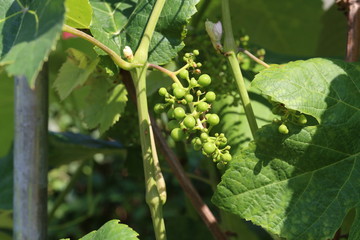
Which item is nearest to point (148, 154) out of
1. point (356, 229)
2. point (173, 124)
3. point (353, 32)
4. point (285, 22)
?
point (173, 124)

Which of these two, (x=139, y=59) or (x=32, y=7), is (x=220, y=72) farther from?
(x=32, y=7)

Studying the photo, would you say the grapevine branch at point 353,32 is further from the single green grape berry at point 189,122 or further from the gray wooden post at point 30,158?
the gray wooden post at point 30,158

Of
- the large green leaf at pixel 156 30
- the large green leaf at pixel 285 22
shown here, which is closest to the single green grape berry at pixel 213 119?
the large green leaf at pixel 156 30

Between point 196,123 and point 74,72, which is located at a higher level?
point 196,123

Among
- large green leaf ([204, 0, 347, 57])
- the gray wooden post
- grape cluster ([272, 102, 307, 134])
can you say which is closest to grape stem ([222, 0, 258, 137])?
grape cluster ([272, 102, 307, 134])

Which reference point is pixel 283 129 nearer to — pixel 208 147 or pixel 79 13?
pixel 208 147

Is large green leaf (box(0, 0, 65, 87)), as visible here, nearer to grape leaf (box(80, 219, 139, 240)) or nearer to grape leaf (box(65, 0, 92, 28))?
grape leaf (box(65, 0, 92, 28))
